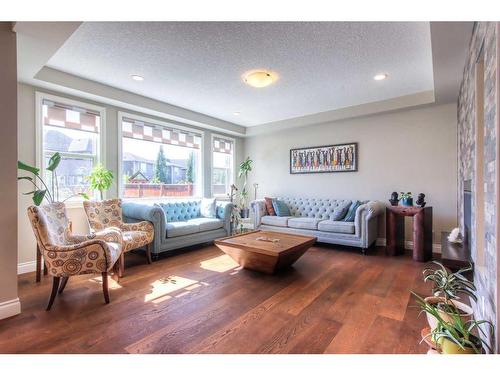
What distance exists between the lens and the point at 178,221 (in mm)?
4527

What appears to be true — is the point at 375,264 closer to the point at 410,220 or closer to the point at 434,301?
the point at 410,220

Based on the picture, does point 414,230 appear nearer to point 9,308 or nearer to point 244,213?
point 244,213

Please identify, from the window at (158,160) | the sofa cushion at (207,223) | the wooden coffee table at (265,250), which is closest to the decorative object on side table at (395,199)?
the wooden coffee table at (265,250)

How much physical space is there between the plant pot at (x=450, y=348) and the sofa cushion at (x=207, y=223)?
355 cm

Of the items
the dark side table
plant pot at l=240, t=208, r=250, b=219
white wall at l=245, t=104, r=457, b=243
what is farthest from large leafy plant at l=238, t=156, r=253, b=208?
the dark side table

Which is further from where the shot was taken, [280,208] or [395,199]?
[280,208]

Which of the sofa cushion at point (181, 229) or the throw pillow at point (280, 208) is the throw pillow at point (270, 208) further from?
the sofa cushion at point (181, 229)

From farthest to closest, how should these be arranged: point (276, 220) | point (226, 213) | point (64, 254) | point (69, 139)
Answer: point (276, 220) → point (226, 213) → point (69, 139) → point (64, 254)

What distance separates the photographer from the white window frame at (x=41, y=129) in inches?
133

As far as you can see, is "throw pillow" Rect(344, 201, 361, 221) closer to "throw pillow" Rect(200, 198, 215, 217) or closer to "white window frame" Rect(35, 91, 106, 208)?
"throw pillow" Rect(200, 198, 215, 217)

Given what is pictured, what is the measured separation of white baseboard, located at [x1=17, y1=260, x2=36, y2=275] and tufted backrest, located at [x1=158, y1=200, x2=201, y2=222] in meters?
1.79

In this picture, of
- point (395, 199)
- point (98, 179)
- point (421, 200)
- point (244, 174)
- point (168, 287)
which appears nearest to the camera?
point (168, 287)

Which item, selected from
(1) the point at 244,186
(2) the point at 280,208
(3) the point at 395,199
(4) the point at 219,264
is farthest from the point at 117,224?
(3) the point at 395,199

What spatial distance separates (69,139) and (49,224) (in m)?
1.85
